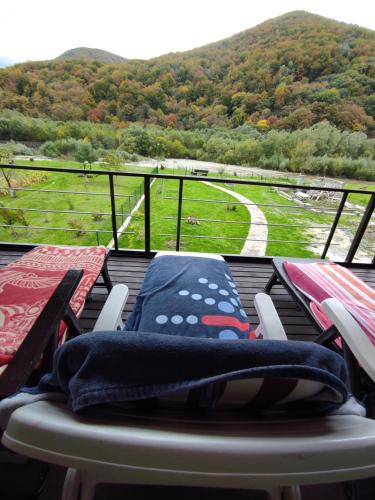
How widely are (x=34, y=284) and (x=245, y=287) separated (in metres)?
1.41

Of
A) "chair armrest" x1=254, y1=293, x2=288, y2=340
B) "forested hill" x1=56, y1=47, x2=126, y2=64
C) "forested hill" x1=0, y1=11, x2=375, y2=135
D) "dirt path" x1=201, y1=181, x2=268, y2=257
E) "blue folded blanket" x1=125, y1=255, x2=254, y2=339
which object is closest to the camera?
"chair armrest" x1=254, y1=293, x2=288, y2=340

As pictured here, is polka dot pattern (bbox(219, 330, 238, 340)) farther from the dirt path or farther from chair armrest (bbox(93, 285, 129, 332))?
the dirt path

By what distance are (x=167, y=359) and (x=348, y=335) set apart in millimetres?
726

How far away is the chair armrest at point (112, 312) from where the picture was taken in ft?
2.65

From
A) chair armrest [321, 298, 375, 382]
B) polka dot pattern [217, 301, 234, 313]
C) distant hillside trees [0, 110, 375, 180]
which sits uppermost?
chair armrest [321, 298, 375, 382]

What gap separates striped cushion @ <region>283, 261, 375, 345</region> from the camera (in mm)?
1090

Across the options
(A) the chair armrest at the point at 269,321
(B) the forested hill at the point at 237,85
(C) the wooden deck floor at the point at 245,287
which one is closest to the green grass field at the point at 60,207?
(B) the forested hill at the point at 237,85

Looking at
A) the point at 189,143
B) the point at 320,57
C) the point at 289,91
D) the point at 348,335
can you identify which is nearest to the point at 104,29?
the point at 189,143

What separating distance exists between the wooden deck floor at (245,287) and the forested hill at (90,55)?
13505 millimetres

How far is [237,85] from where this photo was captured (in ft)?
39.4

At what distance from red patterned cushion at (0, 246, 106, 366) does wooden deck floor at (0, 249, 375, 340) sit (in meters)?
0.33

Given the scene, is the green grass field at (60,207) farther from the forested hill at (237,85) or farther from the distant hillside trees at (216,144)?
the forested hill at (237,85)

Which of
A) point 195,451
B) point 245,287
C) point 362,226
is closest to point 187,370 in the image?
point 195,451

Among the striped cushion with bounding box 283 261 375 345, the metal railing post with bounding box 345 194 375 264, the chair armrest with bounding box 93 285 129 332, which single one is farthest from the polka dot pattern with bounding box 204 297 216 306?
the metal railing post with bounding box 345 194 375 264
